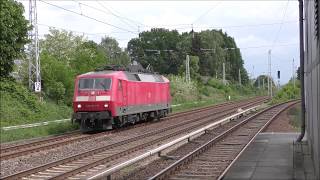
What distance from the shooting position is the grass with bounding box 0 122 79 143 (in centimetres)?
2130

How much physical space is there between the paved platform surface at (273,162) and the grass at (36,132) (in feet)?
31.0

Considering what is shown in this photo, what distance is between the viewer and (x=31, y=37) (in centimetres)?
3547

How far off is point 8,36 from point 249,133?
1642cm

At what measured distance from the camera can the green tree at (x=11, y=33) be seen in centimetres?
3109

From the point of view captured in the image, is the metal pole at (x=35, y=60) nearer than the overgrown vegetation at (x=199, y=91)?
Yes

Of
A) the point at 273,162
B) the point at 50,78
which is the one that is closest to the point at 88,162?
the point at 273,162

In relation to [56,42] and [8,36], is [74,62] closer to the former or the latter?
[56,42]

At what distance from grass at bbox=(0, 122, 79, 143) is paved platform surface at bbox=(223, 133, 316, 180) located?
9.46 meters

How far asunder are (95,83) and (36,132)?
3473 mm

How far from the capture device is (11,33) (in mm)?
31688

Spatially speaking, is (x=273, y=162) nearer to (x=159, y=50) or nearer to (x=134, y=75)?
(x=134, y=75)

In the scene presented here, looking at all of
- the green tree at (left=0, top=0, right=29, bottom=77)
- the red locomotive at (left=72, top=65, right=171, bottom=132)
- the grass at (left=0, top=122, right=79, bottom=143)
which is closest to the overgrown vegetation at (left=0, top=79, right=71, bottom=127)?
the green tree at (left=0, top=0, right=29, bottom=77)

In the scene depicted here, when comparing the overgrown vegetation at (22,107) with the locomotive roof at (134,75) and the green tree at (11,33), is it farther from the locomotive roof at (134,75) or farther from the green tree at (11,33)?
the locomotive roof at (134,75)

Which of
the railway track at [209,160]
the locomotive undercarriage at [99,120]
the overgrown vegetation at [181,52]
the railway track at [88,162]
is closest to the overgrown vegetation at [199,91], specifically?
the overgrown vegetation at [181,52]
